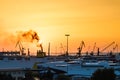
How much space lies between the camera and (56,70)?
97938 millimetres

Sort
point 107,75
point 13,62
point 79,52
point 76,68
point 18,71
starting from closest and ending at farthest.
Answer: point 107,75 < point 18,71 < point 76,68 < point 13,62 < point 79,52

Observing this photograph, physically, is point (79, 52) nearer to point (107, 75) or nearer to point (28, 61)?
point (28, 61)

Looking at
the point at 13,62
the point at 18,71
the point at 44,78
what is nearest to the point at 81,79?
the point at 44,78

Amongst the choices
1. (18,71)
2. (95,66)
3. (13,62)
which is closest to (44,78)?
(18,71)

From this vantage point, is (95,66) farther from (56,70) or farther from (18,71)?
(18,71)

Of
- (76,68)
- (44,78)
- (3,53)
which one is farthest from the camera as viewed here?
(3,53)

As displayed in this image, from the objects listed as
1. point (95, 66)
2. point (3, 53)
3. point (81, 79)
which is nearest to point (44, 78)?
point (81, 79)

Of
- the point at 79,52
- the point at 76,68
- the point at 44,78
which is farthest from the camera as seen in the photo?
the point at 79,52

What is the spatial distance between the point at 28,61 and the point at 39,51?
1084 inches

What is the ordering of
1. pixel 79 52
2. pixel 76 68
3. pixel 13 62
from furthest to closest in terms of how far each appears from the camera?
pixel 79 52
pixel 13 62
pixel 76 68

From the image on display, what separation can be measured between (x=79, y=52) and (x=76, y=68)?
76.2 meters

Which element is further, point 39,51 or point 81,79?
point 39,51

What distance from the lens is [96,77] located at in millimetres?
53156

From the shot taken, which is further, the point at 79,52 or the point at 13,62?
the point at 79,52
